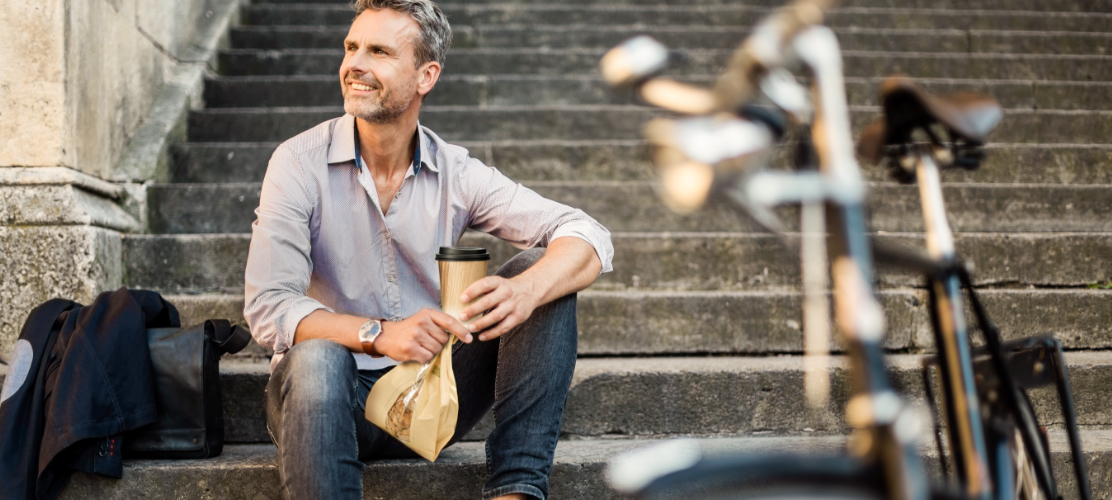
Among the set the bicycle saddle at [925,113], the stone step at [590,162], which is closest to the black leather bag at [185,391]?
the stone step at [590,162]

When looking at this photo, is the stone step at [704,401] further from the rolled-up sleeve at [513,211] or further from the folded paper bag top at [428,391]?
the folded paper bag top at [428,391]

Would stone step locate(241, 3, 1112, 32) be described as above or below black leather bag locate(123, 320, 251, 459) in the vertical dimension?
above

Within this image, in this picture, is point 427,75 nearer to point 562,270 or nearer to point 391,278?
point 391,278

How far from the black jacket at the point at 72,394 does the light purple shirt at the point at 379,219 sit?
0.33 meters

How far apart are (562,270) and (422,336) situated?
14.0 inches

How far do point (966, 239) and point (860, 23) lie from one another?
2.16 metres

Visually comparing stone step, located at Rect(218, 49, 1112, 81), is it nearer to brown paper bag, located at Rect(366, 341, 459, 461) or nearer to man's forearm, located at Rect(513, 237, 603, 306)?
man's forearm, located at Rect(513, 237, 603, 306)

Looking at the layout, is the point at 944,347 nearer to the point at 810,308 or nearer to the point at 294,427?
the point at 810,308

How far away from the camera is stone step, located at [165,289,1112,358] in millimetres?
2658

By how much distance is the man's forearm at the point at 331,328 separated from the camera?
1.75 meters

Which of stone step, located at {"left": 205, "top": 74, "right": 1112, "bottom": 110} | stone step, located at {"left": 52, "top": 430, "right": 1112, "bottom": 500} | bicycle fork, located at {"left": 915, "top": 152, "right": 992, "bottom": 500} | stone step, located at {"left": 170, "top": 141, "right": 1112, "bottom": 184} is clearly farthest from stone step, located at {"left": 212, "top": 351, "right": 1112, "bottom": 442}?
stone step, located at {"left": 205, "top": 74, "right": 1112, "bottom": 110}

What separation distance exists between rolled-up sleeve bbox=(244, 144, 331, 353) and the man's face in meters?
0.26

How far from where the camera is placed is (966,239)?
112 inches

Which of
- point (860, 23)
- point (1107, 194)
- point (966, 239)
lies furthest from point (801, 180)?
point (860, 23)
